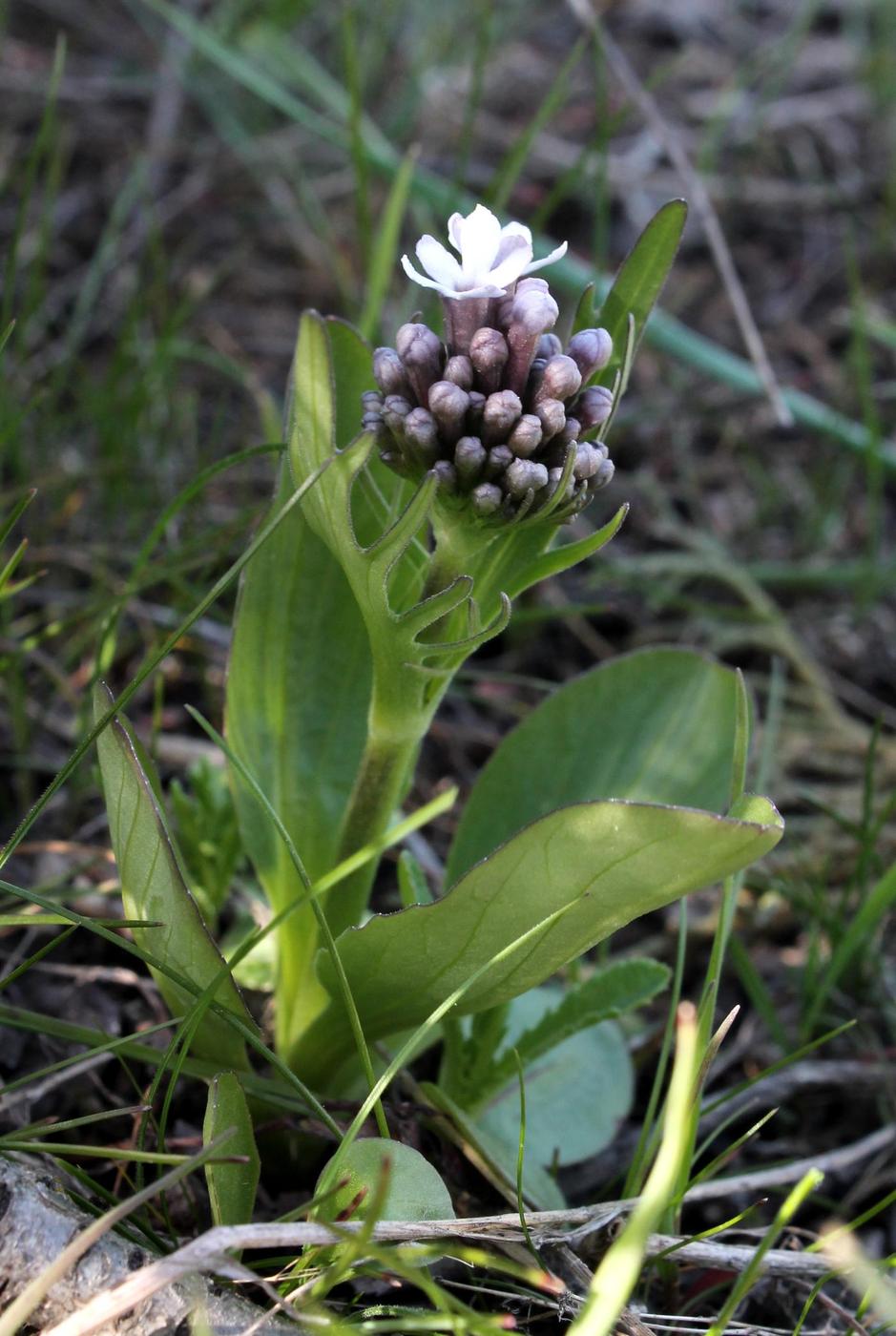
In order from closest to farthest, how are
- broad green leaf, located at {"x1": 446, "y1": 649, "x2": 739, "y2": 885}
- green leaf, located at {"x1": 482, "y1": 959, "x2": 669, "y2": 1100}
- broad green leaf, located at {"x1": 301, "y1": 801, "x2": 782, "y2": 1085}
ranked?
1. broad green leaf, located at {"x1": 301, "y1": 801, "x2": 782, "y2": 1085}
2. green leaf, located at {"x1": 482, "y1": 959, "x2": 669, "y2": 1100}
3. broad green leaf, located at {"x1": 446, "y1": 649, "x2": 739, "y2": 885}

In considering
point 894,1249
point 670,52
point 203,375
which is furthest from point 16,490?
point 670,52

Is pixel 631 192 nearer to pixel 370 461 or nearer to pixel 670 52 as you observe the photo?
pixel 670 52

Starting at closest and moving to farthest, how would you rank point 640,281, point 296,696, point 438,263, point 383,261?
point 438,263
point 640,281
point 296,696
point 383,261

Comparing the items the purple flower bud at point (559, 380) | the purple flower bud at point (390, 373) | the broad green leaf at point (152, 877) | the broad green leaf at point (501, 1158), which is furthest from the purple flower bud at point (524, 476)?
the broad green leaf at point (501, 1158)

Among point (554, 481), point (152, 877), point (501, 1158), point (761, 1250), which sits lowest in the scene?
point (501, 1158)

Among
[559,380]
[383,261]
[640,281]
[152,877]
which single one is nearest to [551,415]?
[559,380]

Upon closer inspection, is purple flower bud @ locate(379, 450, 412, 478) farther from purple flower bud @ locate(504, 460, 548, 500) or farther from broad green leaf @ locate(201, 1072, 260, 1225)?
broad green leaf @ locate(201, 1072, 260, 1225)

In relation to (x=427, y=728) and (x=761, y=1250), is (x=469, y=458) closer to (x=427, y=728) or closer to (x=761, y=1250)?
(x=427, y=728)

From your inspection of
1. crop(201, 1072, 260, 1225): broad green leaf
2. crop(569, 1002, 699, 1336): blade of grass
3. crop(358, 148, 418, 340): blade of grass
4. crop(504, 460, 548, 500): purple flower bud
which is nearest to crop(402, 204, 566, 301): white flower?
crop(504, 460, 548, 500): purple flower bud
